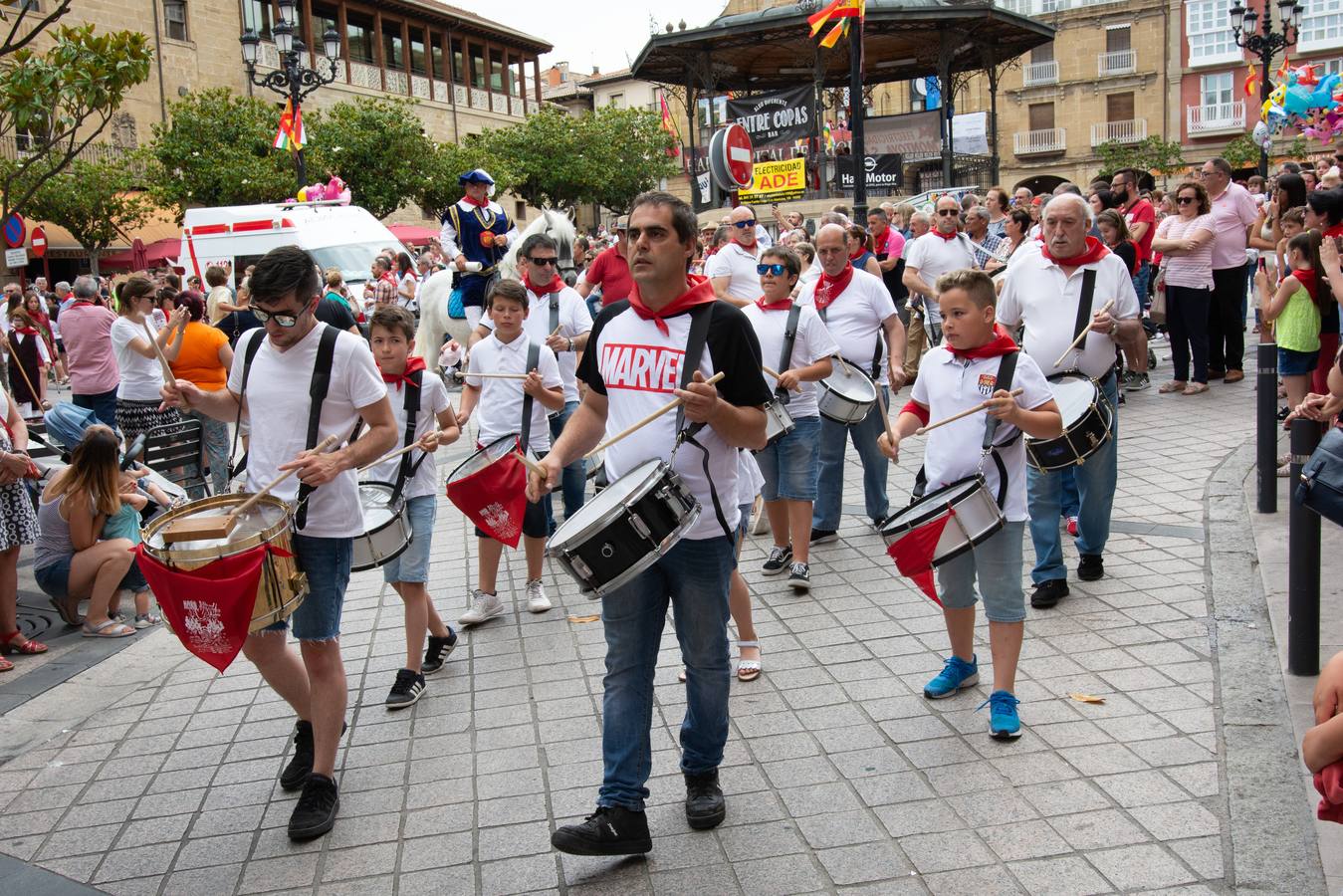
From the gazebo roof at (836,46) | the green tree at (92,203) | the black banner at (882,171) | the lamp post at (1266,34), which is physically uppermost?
the gazebo roof at (836,46)

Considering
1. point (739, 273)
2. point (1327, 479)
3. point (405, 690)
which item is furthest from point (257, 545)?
point (739, 273)

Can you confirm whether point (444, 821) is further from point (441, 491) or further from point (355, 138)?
point (355, 138)

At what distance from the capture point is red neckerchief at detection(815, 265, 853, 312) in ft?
24.7

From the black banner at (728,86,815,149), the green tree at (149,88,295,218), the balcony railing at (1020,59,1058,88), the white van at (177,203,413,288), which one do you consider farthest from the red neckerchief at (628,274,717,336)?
the balcony railing at (1020,59,1058,88)

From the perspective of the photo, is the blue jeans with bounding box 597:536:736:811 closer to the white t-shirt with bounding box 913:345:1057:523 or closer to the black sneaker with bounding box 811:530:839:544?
the white t-shirt with bounding box 913:345:1057:523

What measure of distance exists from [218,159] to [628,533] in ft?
109

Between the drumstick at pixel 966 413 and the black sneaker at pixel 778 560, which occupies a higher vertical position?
the drumstick at pixel 966 413

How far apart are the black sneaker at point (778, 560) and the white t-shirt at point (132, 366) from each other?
5.69 m

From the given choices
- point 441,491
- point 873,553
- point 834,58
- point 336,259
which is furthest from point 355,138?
point 873,553

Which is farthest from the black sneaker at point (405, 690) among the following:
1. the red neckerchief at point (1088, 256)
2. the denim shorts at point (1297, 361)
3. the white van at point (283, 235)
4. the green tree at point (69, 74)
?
the white van at point (283, 235)

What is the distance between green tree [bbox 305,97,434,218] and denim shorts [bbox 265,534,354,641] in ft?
115

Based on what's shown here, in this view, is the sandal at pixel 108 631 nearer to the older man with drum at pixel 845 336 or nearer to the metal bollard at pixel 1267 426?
the older man with drum at pixel 845 336

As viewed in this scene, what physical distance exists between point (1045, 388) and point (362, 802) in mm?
3112

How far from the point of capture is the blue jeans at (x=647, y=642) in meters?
3.82
